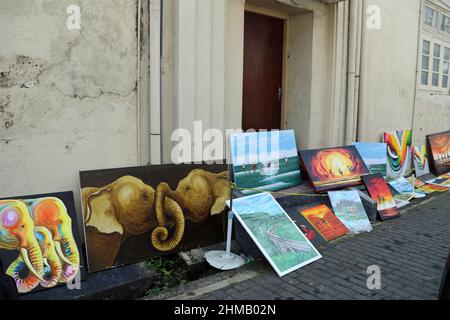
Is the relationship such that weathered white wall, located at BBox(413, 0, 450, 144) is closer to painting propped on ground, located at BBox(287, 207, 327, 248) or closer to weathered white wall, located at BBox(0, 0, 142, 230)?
painting propped on ground, located at BBox(287, 207, 327, 248)

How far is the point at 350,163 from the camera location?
6160 mm

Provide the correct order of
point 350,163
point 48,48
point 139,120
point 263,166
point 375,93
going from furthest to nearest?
point 375,93 < point 350,163 < point 263,166 < point 139,120 < point 48,48

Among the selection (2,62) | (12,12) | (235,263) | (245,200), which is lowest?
(235,263)

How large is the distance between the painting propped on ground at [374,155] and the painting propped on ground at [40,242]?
525cm

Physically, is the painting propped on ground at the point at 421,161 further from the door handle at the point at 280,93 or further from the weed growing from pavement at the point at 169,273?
the weed growing from pavement at the point at 169,273

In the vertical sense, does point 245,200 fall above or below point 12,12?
below

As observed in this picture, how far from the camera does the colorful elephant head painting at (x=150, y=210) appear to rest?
369 centimetres

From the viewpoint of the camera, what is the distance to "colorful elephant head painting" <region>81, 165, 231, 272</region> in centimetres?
369

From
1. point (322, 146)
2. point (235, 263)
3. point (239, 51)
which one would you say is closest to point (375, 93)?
point (322, 146)

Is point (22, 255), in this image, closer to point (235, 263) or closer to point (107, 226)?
point (107, 226)

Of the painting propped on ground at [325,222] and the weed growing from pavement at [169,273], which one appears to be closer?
the weed growing from pavement at [169,273]

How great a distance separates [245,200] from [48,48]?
2.57 meters

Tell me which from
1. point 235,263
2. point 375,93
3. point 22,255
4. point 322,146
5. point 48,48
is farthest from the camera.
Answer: point 375,93

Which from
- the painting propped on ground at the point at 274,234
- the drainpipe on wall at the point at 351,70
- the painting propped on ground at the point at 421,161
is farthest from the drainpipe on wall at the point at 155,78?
the painting propped on ground at the point at 421,161
